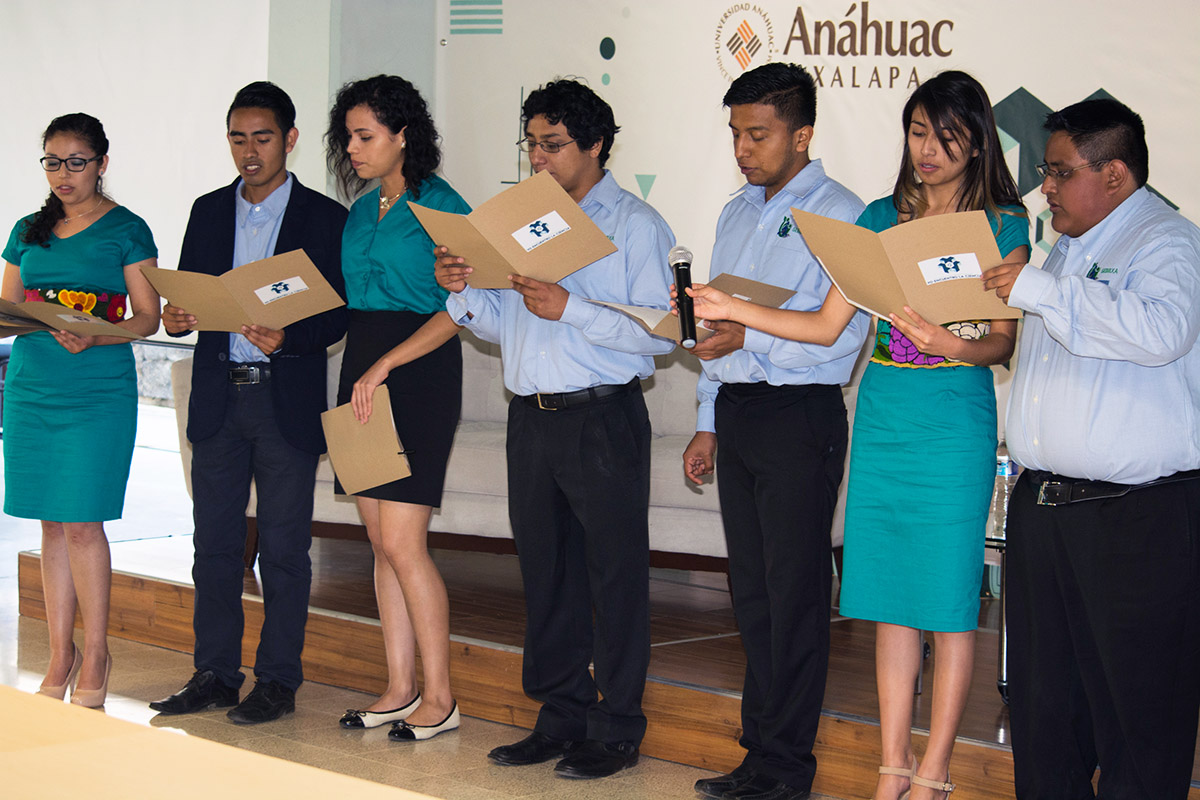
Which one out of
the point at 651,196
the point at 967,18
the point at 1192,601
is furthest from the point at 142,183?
the point at 1192,601

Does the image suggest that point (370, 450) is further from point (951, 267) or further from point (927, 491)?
point (951, 267)

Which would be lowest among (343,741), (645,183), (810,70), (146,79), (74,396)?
(343,741)

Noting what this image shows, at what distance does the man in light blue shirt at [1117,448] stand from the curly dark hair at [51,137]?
269 cm

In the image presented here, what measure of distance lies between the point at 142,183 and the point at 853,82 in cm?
395

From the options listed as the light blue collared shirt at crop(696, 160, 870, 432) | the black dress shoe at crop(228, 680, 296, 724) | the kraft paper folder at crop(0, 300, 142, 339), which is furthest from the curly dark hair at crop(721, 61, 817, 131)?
the black dress shoe at crop(228, 680, 296, 724)

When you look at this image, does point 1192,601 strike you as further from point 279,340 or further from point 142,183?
point 142,183

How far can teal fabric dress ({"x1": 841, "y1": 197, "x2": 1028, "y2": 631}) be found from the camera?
8.07ft

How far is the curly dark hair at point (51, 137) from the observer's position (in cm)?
359

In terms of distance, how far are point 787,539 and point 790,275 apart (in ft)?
2.00

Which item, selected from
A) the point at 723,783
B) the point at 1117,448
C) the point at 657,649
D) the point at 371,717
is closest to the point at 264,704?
the point at 371,717

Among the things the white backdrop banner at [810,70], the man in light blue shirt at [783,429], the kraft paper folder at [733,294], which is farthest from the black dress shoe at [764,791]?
the white backdrop banner at [810,70]

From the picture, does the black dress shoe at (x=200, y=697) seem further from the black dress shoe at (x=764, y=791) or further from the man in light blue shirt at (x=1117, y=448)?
the man in light blue shirt at (x=1117, y=448)

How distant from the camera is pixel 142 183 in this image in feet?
22.0

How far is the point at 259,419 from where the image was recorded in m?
3.53
